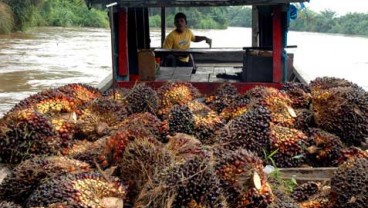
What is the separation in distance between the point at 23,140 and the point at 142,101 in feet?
3.53

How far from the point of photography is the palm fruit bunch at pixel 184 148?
2242 mm

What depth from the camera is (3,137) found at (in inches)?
109

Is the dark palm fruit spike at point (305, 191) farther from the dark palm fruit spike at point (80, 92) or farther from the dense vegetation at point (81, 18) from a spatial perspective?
the dense vegetation at point (81, 18)

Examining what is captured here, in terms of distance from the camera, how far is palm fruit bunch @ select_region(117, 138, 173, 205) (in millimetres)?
2156

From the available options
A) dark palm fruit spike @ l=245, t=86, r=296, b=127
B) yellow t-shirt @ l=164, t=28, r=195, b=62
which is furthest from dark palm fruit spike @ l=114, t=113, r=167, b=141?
yellow t-shirt @ l=164, t=28, r=195, b=62

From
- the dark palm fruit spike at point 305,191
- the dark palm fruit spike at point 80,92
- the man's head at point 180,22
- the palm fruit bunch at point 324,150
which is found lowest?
the dark palm fruit spike at point 305,191

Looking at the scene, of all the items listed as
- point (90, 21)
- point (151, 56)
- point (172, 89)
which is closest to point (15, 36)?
point (90, 21)

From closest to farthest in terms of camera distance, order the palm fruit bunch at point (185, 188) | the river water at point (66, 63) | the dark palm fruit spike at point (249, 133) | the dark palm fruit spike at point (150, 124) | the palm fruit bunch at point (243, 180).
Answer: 1. the palm fruit bunch at point (185, 188)
2. the palm fruit bunch at point (243, 180)
3. the dark palm fruit spike at point (249, 133)
4. the dark palm fruit spike at point (150, 124)
5. the river water at point (66, 63)

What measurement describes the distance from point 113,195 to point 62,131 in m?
1.04

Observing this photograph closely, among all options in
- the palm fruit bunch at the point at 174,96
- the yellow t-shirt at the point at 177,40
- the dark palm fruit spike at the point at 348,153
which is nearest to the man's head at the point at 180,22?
the yellow t-shirt at the point at 177,40

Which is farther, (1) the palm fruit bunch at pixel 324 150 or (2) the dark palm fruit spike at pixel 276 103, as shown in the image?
(2) the dark palm fruit spike at pixel 276 103

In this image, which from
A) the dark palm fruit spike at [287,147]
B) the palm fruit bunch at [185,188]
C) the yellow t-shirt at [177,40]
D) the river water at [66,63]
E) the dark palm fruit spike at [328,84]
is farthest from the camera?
the river water at [66,63]

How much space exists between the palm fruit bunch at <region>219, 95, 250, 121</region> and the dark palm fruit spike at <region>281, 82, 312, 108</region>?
1.20 ft

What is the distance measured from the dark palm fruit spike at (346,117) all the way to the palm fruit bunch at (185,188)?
1.41 m
